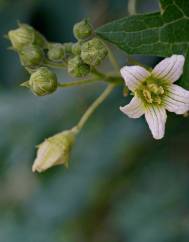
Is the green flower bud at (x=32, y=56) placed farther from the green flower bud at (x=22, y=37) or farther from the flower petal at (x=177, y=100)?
the flower petal at (x=177, y=100)

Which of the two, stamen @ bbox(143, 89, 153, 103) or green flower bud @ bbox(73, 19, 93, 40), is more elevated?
green flower bud @ bbox(73, 19, 93, 40)

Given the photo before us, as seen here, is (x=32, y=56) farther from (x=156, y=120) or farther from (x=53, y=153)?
(x=156, y=120)

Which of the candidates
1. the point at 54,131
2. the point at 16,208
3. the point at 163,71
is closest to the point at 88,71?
the point at 163,71

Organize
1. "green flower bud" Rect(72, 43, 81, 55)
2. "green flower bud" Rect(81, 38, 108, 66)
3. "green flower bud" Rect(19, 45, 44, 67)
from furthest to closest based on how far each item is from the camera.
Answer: "green flower bud" Rect(19, 45, 44, 67) → "green flower bud" Rect(72, 43, 81, 55) → "green flower bud" Rect(81, 38, 108, 66)

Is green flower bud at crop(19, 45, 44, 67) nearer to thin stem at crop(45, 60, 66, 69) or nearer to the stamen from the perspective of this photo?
thin stem at crop(45, 60, 66, 69)

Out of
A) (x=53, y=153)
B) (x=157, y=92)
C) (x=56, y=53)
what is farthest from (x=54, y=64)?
(x=157, y=92)

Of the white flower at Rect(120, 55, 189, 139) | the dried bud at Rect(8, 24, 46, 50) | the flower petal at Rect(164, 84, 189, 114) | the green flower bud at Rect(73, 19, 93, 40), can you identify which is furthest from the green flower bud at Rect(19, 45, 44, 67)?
the flower petal at Rect(164, 84, 189, 114)

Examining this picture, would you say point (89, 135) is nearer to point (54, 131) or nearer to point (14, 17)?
point (54, 131)

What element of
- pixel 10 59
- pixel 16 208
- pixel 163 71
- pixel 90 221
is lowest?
pixel 90 221
